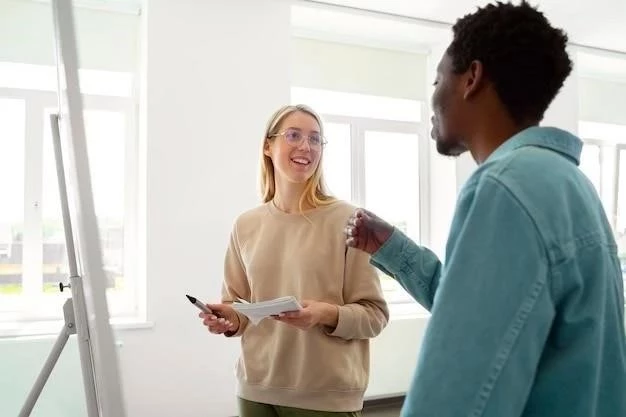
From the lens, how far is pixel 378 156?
4.38 metres

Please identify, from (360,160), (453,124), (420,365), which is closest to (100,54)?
(360,160)

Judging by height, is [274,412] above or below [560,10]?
below

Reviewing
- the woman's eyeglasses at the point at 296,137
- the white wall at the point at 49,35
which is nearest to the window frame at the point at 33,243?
the white wall at the point at 49,35

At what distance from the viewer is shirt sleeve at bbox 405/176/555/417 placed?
643 millimetres

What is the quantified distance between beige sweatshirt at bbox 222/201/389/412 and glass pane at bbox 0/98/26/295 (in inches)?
81.4

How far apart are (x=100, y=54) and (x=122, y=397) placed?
3.03 metres

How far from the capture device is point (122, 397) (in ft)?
2.12

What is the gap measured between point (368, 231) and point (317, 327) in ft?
1.29

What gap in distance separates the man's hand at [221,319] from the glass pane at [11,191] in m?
2.03

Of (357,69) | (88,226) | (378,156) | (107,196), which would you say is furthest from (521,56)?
(378,156)

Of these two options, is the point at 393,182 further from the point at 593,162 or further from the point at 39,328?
the point at 39,328

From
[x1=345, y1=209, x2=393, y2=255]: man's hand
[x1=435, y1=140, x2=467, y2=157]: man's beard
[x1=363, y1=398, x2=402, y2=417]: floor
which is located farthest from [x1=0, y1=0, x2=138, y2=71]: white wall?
[x1=363, y1=398, x2=402, y2=417]: floor

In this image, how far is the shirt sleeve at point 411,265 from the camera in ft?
3.55

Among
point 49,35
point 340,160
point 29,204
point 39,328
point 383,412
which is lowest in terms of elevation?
point 383,412
